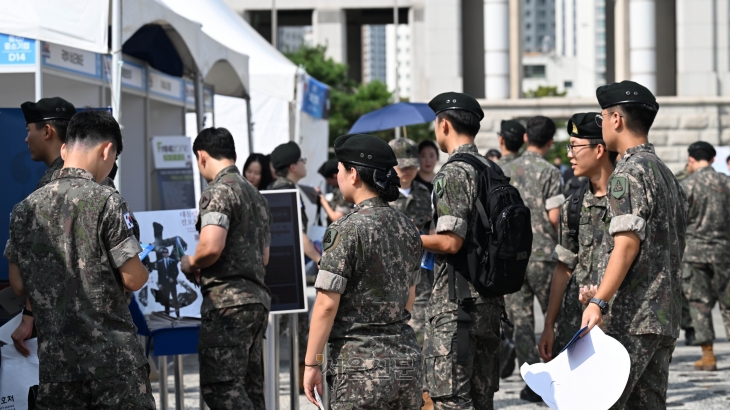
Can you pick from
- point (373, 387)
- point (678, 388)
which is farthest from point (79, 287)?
point (678, 388)

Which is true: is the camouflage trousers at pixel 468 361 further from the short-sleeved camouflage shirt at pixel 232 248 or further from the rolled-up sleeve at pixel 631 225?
the short-sleeved camouflage shirt at pixel 232 248

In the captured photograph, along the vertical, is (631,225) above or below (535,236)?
above

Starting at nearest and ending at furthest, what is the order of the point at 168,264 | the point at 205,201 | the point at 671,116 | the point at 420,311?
the point at 205,201 < the point at 168,264 < the point at 420,311 < the point at 671,116

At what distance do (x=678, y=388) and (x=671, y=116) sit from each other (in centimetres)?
2043

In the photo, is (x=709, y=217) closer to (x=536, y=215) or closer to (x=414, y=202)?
(x=536, y=215)

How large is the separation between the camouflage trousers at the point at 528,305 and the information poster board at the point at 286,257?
230 centimetres

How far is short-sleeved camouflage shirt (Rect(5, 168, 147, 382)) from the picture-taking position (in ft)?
13.7

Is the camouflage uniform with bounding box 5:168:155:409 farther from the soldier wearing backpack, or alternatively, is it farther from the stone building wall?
the stone building wall

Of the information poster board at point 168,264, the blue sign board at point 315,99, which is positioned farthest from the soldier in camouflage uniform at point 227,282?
the blue sign board at point 315,99

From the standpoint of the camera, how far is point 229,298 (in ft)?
18.5

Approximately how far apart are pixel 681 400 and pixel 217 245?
456cm

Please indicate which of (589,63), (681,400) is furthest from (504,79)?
(589,63)

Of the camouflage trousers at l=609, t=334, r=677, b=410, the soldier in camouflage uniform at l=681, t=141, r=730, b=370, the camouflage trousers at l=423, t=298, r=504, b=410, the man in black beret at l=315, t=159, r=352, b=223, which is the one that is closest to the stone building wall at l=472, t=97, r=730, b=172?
the soldier in camouflage uniform at l=681, t=141, r=730, b=370

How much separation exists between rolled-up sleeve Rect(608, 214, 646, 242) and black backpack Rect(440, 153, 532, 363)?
23.7 inches
